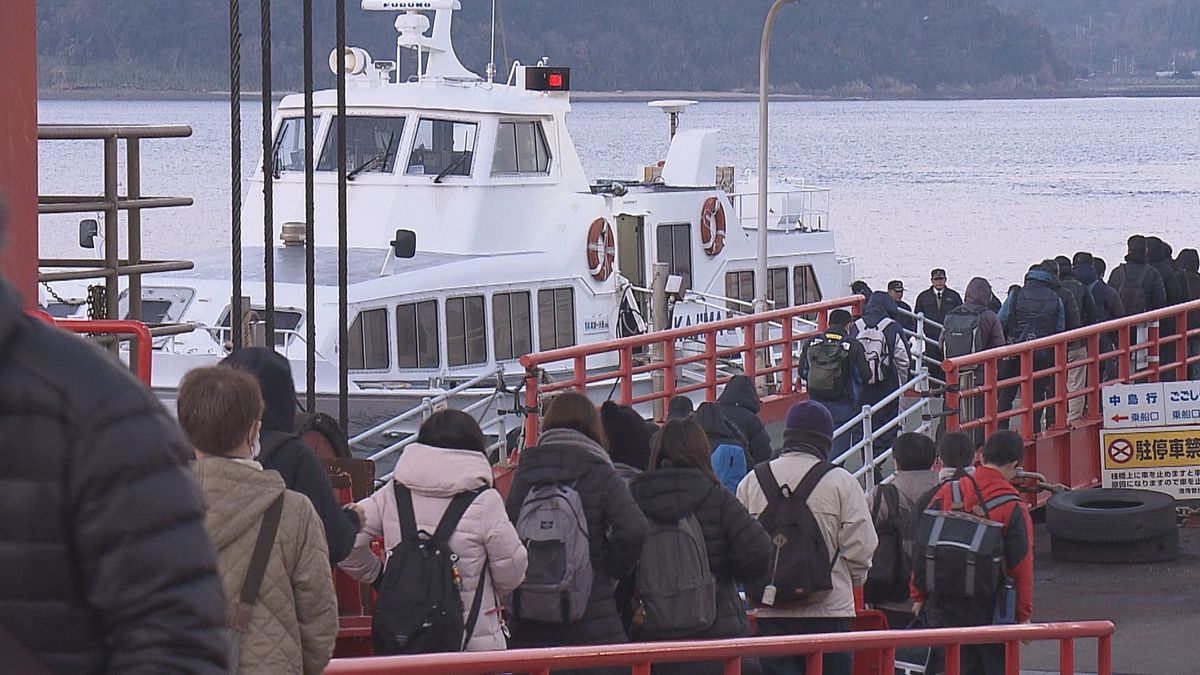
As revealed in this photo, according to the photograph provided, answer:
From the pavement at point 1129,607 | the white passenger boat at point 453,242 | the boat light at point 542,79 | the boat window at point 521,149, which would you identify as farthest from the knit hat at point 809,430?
the boat light at point 542,79

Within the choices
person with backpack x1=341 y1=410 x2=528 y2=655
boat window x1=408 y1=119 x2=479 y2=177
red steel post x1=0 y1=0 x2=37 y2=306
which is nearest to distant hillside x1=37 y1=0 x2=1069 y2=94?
boat window x1=408 y1=119 x2=479 y2=177

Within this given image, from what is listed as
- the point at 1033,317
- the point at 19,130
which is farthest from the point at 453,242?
the point at 19,130

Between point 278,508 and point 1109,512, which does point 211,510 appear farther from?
point 1109,512

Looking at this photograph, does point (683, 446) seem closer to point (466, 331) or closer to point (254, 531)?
point (254, 531)

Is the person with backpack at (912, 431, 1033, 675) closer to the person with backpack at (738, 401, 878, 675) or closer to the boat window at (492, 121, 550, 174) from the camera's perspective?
the person with backpack at (738, 401, 878, 675)

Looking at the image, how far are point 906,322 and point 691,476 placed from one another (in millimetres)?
10955

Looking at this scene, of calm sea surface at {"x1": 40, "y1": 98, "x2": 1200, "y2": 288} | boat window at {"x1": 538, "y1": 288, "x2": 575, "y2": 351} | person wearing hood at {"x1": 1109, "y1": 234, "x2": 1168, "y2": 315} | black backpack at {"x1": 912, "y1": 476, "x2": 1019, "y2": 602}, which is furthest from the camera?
calm sea surface at {"x1": 40, "y1": 98, "x2": 1200, "y2": 288}

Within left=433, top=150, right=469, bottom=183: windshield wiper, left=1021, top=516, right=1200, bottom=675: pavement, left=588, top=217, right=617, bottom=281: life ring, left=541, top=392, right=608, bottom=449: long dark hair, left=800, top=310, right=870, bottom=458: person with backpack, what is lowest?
left=1021, top=516, right=1200, bottom=675: pavement

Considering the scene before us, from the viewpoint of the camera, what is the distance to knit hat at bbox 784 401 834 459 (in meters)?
6.60

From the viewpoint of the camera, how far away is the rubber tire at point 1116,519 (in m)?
11.8

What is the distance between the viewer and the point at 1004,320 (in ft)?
49.2

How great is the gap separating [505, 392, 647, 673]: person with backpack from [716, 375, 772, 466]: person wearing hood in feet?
10.0

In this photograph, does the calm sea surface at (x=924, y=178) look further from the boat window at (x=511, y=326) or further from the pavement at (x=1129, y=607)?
the pavement at (x=1129, y=607)

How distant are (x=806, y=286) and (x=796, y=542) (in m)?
14.4
